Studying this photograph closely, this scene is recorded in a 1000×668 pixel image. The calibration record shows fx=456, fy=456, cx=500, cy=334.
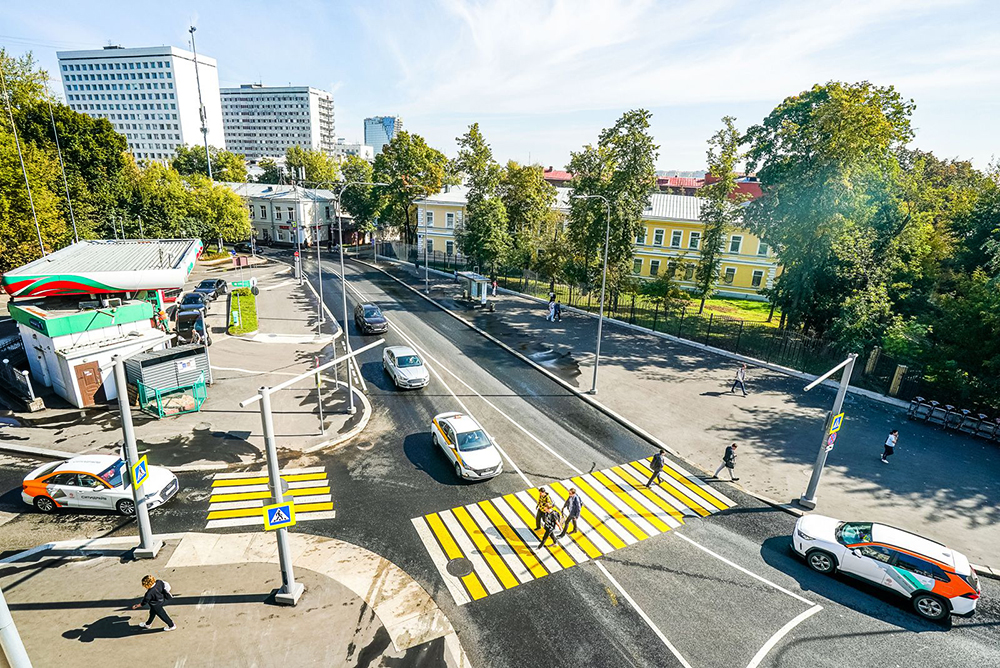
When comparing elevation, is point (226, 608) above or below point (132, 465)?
below

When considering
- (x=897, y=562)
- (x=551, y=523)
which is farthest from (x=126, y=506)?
(x=897, y=562)

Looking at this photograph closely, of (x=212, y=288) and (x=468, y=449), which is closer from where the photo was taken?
(x=468, y=449)

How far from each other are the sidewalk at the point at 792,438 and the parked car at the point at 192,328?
61.6 ft

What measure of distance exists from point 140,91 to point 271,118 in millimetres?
46859

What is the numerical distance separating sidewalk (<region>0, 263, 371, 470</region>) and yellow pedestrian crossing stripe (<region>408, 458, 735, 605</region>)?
7413 mm

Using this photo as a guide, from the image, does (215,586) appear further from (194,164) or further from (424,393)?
(194,164)

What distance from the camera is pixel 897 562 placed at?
11492 millimetres

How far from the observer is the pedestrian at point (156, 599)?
9766 millimetres

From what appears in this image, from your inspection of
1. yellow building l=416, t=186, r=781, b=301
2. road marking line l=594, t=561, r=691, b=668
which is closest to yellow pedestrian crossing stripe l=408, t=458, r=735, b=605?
road marking line l=594, t=561, r=691, b=668

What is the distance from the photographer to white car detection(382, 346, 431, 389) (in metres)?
23.1

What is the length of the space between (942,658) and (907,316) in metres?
25.1

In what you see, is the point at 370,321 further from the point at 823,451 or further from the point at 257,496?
the point at 823,451

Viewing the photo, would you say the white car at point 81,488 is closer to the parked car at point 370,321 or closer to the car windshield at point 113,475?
the car windshield at point 113,475

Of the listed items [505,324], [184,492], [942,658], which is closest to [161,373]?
[184,492]
